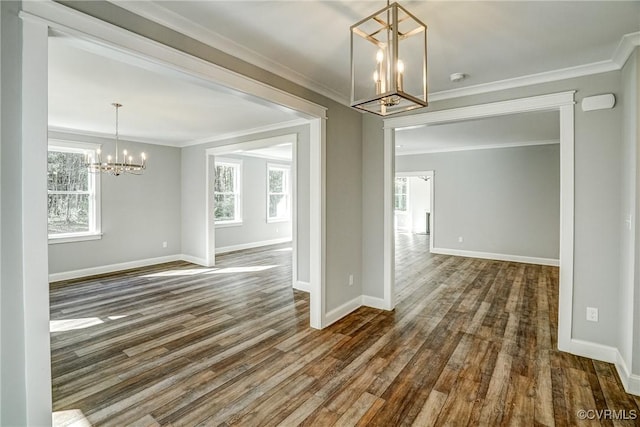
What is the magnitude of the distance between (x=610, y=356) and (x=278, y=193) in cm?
808

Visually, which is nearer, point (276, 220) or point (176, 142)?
point (176, 142)

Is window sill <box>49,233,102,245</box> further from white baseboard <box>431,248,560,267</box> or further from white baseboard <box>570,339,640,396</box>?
white baseboard <box>431,248,560,267</box>

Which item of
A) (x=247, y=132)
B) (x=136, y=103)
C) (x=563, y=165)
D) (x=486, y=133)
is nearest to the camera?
(x=563, y=165)

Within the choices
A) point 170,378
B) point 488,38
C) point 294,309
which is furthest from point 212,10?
point 294,309

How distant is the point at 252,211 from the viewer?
343 inches

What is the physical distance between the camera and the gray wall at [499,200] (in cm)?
664

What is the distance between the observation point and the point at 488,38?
A: 2.37m

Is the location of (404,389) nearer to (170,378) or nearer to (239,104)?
(170,378)

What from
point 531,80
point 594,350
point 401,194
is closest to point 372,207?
point 531,80

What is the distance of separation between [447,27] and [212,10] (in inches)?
64.0

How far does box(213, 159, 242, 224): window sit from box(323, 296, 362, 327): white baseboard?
5034 millimetres

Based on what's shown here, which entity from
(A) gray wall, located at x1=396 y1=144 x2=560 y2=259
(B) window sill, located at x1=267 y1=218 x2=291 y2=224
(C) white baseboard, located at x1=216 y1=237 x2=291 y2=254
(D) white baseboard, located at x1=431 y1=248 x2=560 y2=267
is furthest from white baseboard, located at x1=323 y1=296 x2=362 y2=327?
(B) window sill, located at x1=267 y1=218 x2=291 y2=224

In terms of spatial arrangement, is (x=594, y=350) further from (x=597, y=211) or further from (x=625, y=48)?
(x=625, y=48)

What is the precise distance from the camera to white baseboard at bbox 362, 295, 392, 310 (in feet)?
13.2
